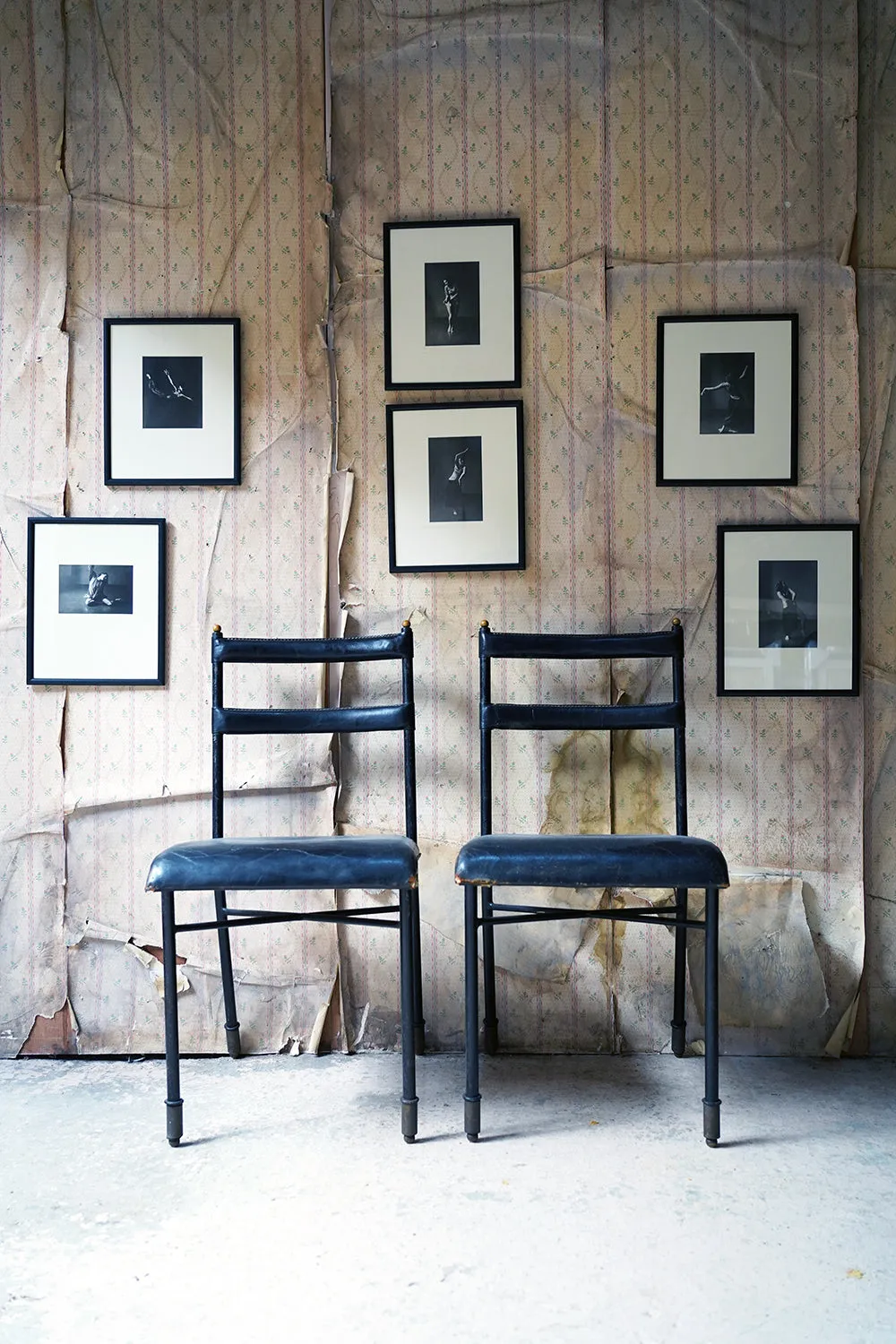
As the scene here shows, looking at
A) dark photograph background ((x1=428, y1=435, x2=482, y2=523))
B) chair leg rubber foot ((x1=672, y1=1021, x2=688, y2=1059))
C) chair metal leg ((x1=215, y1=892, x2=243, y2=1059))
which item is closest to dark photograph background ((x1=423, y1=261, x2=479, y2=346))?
dark photograph background ((x1=428, y1=435, x2=482, y2=523))

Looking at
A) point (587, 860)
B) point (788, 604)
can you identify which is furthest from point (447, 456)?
point (587, 860)

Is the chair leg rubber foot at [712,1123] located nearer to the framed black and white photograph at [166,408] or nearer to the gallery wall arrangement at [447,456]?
the gallery wall arrangement at [447,456]

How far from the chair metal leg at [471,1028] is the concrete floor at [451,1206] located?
0.21 feet

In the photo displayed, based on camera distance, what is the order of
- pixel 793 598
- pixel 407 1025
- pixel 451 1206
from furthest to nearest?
pixel 793 598, pixel 407 1025, pixel 451 1206

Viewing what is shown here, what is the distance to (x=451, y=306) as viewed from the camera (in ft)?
8.08

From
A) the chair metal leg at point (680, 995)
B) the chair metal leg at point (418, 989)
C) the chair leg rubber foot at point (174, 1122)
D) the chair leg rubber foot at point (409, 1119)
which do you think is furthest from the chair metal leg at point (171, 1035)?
the chair metal leg at point (680, 995)

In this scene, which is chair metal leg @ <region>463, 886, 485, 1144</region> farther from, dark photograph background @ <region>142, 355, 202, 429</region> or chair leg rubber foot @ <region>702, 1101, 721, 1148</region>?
dark photograph background @ <region>142, 355, 202, 429</region>

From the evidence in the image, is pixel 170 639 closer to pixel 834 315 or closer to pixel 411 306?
pixel 411 306

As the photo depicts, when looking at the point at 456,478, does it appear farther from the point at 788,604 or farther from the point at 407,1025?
the point at 407,1025

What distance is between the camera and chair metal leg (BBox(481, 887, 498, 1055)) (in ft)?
7.46

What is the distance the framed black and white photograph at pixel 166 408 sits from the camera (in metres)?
2.47

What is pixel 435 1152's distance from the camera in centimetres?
190

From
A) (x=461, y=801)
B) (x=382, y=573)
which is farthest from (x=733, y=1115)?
(x=382, y=573)

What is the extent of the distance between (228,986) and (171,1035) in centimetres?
37
